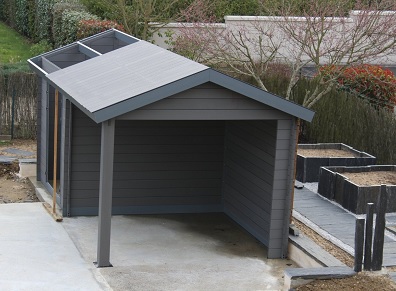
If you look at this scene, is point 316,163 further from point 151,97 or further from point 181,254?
point 151,97

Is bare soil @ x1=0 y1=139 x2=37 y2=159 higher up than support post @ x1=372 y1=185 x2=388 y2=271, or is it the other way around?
support post @ x1=372 y1=185 x2=388 y2=271

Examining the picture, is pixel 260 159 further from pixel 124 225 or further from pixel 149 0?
pixel 149 0

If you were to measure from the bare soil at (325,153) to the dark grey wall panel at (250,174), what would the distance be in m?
2.20

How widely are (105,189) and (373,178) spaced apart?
16.0 feet

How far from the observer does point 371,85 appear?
17578mm

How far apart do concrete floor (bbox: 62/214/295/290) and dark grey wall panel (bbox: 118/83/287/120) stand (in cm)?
192

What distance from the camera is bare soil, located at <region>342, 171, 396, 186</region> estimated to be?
42.8ft

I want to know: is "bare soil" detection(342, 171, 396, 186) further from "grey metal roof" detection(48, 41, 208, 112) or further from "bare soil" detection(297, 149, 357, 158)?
"grey metal roof" detection(48, 41, 208, 112)

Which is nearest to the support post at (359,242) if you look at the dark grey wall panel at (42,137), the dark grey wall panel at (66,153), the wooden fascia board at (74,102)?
the wooden fascia board at (74,102)

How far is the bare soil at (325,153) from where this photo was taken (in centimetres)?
1491

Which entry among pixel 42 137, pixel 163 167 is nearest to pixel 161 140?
pixel 163 167

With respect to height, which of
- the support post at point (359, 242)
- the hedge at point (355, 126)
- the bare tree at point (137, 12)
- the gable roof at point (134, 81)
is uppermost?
the bare tree at point (137, 12)

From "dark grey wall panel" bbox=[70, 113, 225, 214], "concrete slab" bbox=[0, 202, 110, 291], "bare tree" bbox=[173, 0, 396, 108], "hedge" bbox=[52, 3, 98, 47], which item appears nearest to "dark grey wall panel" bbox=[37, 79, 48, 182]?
"concrete slab" bbox=[0, 202, 110, 291]

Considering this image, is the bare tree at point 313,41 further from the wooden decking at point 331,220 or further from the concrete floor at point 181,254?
the concrete floor at point 181,254
